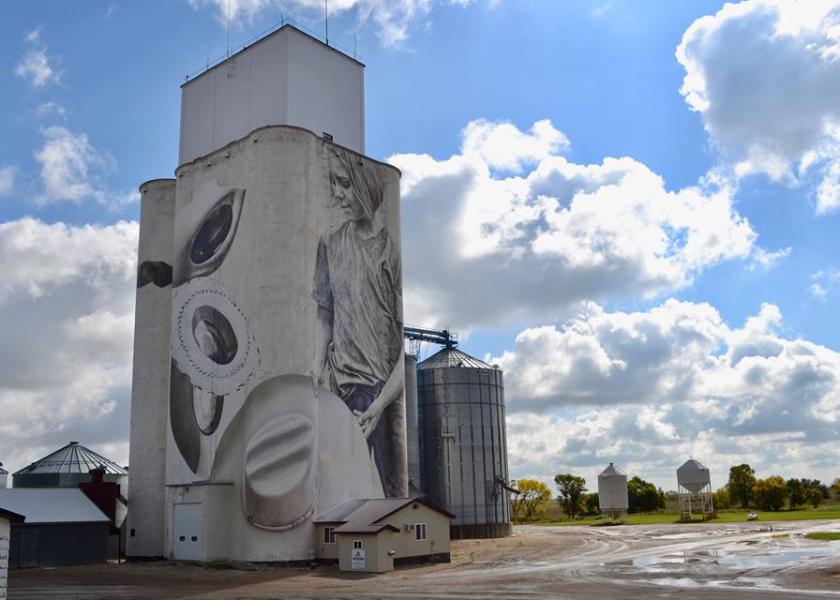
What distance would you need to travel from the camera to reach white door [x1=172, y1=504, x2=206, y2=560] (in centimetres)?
4319

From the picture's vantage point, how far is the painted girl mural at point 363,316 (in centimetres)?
4684

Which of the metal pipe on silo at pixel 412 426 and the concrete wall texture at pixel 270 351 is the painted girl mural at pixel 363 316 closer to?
the concrete wall texture at pixel 270 351

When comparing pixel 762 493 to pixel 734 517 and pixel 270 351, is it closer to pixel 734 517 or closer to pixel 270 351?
pixel 734 517

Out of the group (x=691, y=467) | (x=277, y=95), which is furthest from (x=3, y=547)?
(x=691, y=467)

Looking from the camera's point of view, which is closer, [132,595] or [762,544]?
[132,595]

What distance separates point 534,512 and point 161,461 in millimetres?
65658

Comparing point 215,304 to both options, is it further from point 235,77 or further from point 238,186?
point 235,77

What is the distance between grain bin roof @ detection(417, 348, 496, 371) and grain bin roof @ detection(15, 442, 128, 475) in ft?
85.1

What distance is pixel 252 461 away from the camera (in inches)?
1689

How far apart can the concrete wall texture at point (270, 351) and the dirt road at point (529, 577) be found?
13.8ft

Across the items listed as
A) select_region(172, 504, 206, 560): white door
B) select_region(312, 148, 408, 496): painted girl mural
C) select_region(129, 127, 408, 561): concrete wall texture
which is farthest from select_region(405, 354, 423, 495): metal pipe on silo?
select_region(172, 504, 206, 560): white door

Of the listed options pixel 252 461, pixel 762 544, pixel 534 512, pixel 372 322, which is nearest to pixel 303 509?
pixel 252 461

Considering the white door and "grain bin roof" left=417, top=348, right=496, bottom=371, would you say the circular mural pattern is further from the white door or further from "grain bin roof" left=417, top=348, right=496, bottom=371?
"grain bin roof" left=417, top=348, right=496, bottom=371

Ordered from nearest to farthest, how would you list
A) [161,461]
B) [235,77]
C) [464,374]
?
[161,461] → [235,77] → [464,374]
